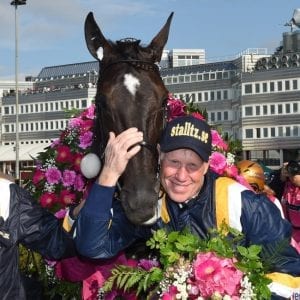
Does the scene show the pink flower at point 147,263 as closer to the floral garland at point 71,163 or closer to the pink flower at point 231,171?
the floral garland at point 71,163

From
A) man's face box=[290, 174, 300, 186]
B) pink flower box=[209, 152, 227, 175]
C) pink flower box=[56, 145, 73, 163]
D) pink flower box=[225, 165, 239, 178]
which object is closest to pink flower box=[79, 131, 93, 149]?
pink flower box=[56, 145, 73, 163]

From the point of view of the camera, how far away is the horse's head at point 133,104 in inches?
136

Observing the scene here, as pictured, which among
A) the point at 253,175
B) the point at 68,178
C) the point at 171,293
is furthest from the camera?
the point at 253,175

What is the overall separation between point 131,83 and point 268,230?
1.26 meters

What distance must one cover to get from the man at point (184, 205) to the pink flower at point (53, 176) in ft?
6.09

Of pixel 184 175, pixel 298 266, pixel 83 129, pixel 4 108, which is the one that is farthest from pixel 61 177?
pixel 4 108

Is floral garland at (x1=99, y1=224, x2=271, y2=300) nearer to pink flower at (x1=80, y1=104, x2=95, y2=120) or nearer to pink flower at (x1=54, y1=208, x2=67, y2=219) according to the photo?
pink flower at (x1=54, y1=208, x2=67, y2=219)

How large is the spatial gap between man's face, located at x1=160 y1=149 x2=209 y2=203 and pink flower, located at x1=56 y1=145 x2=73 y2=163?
2.07 meters

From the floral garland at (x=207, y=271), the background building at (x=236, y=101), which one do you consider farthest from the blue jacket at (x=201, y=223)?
the background building at (x=236, y=101)

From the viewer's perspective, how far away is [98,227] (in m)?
3.26

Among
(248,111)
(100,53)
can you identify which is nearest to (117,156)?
(100,53)

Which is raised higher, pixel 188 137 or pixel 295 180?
pixel 188 137

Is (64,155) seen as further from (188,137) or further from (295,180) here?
(295,180)

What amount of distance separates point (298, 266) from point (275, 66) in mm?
75383
